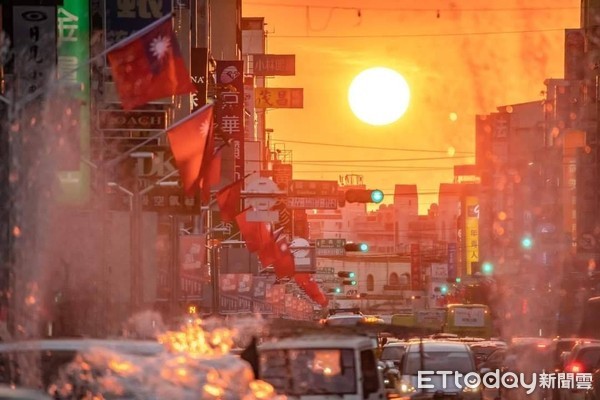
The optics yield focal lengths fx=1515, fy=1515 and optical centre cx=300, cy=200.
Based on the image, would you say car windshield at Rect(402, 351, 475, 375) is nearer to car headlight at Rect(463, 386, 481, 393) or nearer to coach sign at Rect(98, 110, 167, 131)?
car headlight at Rect(463, 386, 481, 393)

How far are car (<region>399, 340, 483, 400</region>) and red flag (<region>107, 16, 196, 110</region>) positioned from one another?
676cm

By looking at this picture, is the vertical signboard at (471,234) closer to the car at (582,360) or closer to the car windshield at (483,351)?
the car windshield at (483,351)

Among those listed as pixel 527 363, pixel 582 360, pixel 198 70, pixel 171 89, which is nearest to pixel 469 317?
pixel 198 70

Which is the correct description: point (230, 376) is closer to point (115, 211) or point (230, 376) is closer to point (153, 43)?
point (153, 43)

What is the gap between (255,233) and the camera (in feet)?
191

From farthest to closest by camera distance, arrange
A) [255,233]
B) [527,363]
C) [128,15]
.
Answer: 1. [255,233]
2. [128,15]
3. [527,363]

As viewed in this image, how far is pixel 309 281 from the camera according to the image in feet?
323

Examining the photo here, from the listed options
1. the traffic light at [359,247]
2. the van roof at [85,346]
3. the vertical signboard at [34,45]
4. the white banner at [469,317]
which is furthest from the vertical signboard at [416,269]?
the van roof at [85,346]

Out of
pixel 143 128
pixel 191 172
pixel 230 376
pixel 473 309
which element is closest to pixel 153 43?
pixel 191 172

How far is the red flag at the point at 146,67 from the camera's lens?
2838cm

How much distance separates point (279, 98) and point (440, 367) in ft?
250

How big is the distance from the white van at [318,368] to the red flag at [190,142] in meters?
18.1

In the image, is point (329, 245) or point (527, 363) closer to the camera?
point (527, 363)

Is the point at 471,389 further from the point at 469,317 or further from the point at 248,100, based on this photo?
the point at 248,100
